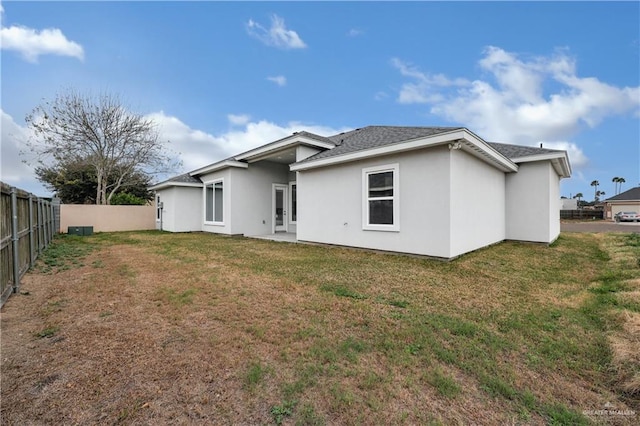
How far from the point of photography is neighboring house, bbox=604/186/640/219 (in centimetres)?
3459

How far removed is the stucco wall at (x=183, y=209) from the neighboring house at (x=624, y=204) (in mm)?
47834

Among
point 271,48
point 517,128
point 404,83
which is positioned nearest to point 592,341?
point 404,83

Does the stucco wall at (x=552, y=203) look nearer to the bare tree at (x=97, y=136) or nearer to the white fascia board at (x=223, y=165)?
the white fascia board at (x=223, y=165)

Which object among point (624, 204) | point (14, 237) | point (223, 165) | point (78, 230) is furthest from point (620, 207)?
point (78, 230)

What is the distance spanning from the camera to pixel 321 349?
2.70 m

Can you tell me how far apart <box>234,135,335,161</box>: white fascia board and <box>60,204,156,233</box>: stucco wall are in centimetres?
992

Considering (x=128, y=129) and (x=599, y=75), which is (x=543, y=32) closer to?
(x=599, y=75)

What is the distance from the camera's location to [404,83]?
1330 cm

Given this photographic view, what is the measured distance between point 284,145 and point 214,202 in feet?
18.5

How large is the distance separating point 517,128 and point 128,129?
88.7 ft

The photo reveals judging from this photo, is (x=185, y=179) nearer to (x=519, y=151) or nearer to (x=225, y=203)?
(x=225, y=203)

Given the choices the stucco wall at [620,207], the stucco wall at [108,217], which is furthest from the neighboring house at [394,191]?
the stucco wall at [620,207]

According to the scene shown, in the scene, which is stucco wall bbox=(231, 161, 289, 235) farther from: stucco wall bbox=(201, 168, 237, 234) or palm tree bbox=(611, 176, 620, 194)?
palm tree bbox=(611, 176, 620, 194)

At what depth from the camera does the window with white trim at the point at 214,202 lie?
1334cm
